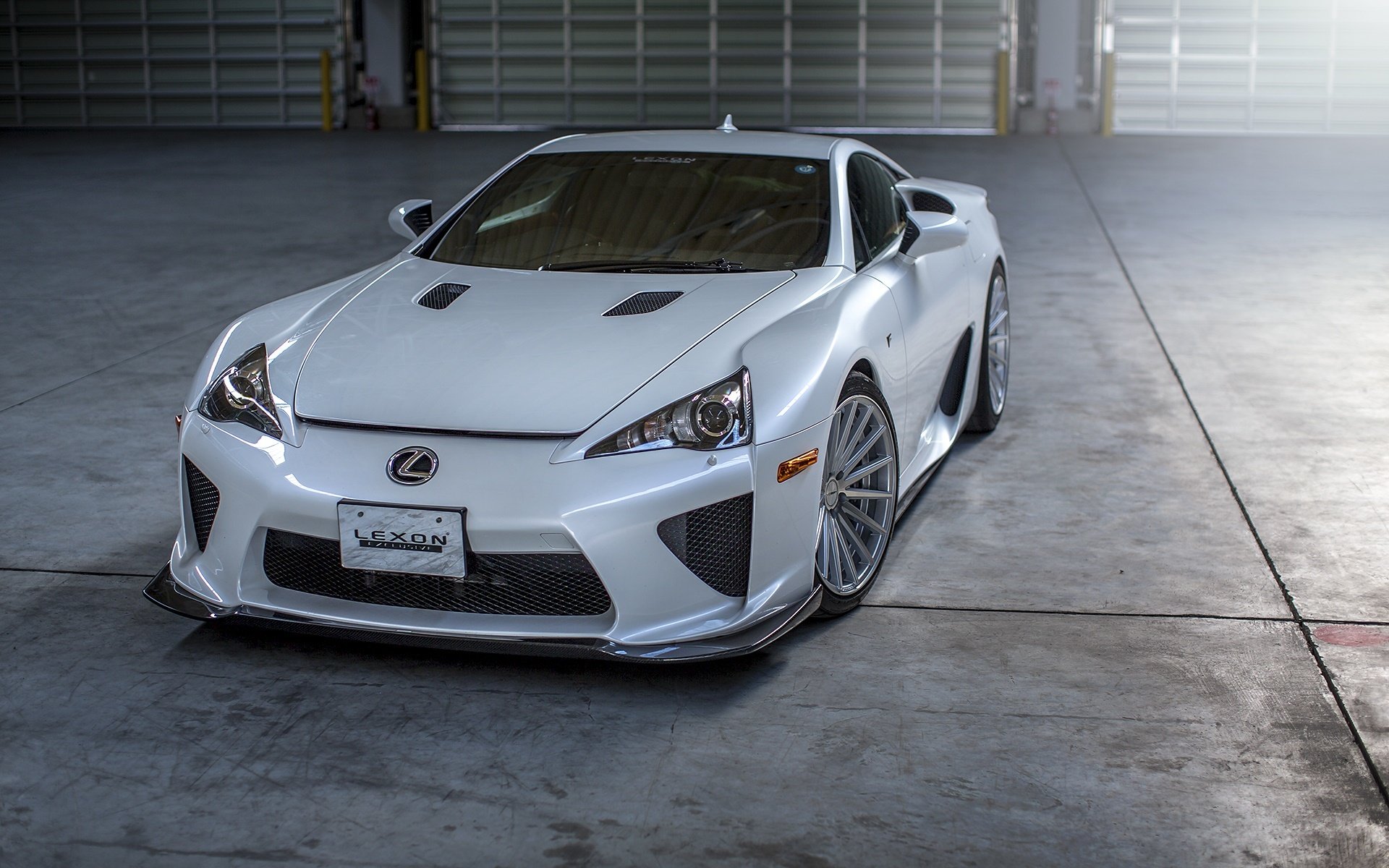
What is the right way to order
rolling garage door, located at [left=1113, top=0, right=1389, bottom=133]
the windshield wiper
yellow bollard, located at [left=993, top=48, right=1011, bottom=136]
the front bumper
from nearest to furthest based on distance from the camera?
the front bumper, the windshield wiper, rolling garage door, located at [left=1113, top=0, right=1389, bottom=133], yellow bollard, located at [left=993, top=48, right=1011, bottom=136]

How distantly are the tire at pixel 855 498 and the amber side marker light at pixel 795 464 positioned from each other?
0.36 feet

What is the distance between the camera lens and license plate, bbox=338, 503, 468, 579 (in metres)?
2.90

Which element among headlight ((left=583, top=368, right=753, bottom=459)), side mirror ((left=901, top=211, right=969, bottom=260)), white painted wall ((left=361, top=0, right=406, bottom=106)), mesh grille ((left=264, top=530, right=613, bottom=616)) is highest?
white painted wall ((left=361, top=0, right=406, bottom=106))

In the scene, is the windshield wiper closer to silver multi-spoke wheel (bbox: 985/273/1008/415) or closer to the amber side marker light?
the amber side marker light

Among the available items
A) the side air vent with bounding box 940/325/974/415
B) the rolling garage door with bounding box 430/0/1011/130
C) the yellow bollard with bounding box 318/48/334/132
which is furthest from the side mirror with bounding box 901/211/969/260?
the yellow bollard with bounding box 318/48/334/132

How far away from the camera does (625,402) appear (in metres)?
3.03

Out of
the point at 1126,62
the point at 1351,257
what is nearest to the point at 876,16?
the point at 1126,62

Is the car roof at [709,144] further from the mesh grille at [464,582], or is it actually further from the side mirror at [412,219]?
the mesh grille at [464,582]

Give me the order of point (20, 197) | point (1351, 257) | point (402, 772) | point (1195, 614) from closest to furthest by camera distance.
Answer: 1. point (402, 772)
2. point (1195, 614)
3. point (1351, 257)
4. point (20, 197)

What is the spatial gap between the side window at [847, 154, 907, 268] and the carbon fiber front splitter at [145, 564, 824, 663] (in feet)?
4.39

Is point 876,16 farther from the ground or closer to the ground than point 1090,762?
farther from the ground

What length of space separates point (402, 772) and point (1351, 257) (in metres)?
8.44

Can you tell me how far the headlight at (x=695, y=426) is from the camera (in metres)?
2.96

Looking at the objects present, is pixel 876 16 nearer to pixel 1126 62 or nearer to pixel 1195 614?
pixel 1126 62
